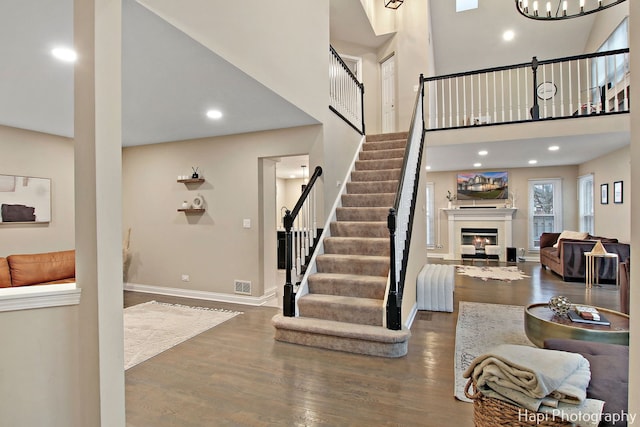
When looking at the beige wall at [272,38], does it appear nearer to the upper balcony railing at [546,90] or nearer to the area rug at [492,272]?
the upper balcony railing at [546,90]

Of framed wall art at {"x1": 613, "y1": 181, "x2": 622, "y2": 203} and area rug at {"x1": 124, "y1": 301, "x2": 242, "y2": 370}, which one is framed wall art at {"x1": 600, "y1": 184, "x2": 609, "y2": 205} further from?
area rug at {"x1": 124, "y1": 301, "x2": 242, "y2": 370}

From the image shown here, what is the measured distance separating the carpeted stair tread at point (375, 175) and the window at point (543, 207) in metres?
5.63

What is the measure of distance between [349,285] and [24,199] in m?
4.43

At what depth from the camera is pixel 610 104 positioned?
649 centimetres

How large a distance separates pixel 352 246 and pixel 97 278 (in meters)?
2.99

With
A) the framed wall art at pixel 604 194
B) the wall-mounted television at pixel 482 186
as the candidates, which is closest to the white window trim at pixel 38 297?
the framed wall art at pixel 604 194

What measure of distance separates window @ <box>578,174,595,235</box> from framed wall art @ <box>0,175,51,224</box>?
1046cm

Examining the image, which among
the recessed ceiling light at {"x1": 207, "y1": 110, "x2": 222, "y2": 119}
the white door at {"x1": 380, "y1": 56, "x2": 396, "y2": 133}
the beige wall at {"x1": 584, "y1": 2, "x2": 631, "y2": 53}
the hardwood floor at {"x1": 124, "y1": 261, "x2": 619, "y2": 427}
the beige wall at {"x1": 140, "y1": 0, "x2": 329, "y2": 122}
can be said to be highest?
the beige wall at {"x1": 584, "y1": 2, "x2": 631, "y2": 53}

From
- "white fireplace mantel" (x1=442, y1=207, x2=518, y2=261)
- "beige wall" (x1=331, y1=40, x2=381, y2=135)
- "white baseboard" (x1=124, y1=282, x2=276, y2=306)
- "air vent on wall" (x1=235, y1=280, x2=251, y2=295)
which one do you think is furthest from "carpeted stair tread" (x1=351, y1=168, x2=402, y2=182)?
"white fireplace mantel" (x1=442, y1=207, x2=518, y2=261)

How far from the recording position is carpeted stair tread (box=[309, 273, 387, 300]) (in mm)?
3605

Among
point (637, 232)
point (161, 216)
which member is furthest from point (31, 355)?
point (161, 216)

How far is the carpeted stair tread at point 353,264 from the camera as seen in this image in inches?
153

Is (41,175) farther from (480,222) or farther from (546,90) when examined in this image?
(546,90)

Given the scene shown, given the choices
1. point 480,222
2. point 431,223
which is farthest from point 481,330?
point 431,223
